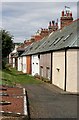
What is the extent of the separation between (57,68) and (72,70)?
450 cm

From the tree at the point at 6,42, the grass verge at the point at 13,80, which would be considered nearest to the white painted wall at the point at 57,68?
the grass verge at the point at 13,80

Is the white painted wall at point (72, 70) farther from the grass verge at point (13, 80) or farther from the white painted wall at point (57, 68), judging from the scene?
the grass verge at point (13, 80)

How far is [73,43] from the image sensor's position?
26.1 m

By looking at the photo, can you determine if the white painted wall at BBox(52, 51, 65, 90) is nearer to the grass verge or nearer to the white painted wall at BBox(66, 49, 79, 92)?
the white painted wall at BBox(66, 49, 79, 92)

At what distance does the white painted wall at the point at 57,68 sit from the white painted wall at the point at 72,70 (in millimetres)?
1316

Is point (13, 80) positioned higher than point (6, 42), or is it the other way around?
point (6, 42)

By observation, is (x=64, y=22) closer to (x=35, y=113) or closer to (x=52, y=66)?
(x=52, y=66)

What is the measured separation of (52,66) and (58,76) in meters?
3.35

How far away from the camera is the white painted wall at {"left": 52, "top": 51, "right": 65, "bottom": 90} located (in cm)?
2766

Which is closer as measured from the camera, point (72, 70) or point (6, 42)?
point (72, 70)

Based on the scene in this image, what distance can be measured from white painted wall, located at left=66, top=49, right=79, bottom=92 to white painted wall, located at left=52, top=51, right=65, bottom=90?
1.32 m

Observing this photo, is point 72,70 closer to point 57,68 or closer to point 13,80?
point 57,68

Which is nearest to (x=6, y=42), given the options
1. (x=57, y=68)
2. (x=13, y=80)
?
(x=13, y=80)

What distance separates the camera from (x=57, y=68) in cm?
3039
